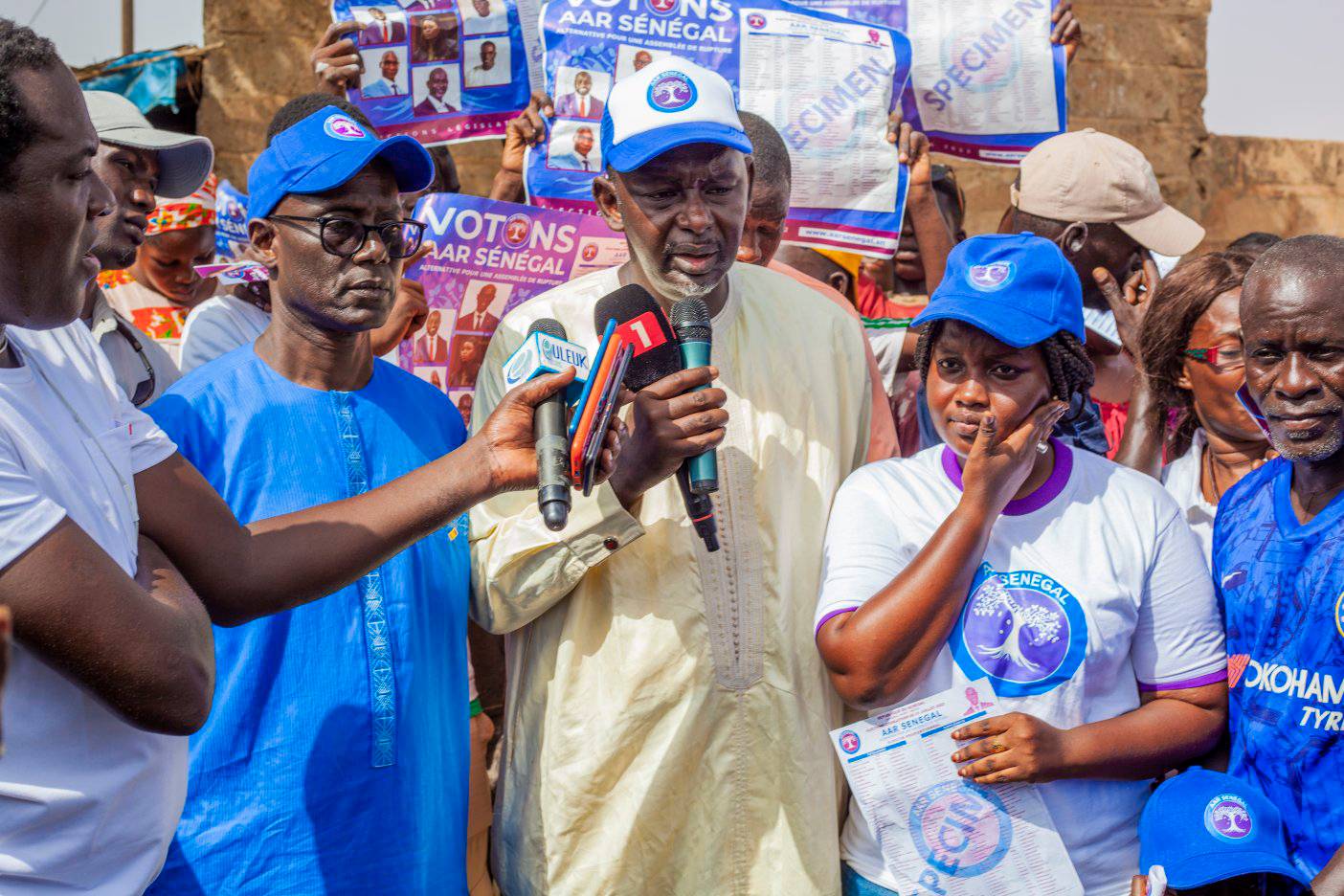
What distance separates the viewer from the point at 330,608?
2.56m

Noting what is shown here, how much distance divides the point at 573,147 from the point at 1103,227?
5.77 ft

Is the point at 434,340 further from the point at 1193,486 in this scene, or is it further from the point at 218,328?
the point at 1193,486

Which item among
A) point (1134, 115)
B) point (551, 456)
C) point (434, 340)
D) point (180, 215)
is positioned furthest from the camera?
point (1134, 115)

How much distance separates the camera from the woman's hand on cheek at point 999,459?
2500 millimetres

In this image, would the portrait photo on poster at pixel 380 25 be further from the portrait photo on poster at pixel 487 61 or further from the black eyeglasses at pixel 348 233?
the black eyeglasses at pixel 348 233

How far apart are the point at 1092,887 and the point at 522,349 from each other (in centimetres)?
151

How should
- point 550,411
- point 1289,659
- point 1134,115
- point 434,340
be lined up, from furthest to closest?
point 1134,115 → point 434,340 → point 1289,659 → point 550,411

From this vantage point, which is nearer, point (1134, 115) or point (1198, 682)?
point (1198, 682)

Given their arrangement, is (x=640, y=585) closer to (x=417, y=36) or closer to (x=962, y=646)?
(x=962, y=646)

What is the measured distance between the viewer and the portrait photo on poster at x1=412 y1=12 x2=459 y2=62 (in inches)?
172

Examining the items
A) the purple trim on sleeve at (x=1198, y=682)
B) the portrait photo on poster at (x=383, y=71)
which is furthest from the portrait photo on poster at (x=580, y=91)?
the purple trim on sleeve at (x=1198, y=682)

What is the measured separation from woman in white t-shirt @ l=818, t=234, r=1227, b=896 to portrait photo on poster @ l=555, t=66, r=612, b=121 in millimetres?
1760

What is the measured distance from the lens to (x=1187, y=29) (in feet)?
26.9

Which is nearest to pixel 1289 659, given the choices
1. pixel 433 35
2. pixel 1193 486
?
pixel 1193 486
